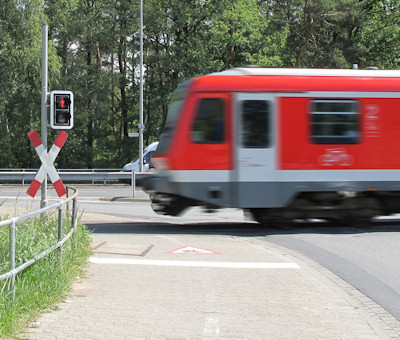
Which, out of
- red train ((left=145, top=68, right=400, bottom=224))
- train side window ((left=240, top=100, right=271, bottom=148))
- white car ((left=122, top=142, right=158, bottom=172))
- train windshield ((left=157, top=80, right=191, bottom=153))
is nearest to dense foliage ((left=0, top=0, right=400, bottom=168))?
white car ((left=122, top=142, right=158, bottom=172))

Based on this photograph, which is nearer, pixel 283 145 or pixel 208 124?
pixel 208 124

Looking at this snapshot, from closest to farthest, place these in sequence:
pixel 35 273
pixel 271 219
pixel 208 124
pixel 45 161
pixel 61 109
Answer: pixel 35 273 < pixel 45 161 < pixel 61 109 < pixel 208 124 < pixel 271 219

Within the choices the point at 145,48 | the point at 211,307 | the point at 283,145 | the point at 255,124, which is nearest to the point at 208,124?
the point at 255,124

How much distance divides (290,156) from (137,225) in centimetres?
404

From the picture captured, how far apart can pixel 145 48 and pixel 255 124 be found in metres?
33.9

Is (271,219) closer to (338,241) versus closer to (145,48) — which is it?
(338,241)

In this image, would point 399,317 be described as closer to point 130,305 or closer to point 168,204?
point 130,305

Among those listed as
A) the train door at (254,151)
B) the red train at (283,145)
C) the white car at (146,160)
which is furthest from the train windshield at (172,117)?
the white car at (146,160)

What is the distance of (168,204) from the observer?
1246 cm

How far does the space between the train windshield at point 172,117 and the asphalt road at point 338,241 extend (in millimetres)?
1917

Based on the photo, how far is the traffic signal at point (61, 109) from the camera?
34.0 ft

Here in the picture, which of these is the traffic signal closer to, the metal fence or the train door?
the metal fence

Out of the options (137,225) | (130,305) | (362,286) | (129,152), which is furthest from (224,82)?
(129,152)

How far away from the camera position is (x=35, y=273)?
20.1ft
